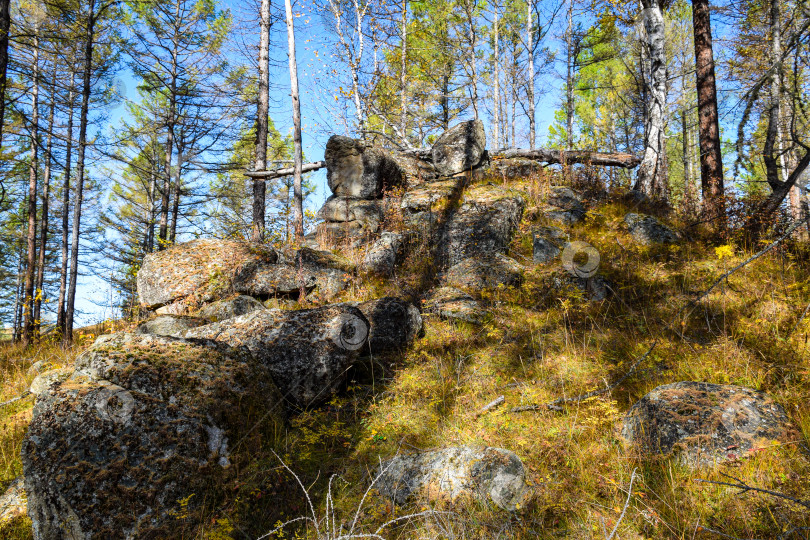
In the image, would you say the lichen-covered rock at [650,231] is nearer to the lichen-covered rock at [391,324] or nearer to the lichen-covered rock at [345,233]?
the lichen-covered rock at [391,324]

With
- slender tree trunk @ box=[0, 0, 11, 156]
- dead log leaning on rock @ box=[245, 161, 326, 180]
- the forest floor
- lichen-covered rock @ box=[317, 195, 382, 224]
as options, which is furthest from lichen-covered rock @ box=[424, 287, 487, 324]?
slender tree trunk @ box=[0, 0, 11, 156]

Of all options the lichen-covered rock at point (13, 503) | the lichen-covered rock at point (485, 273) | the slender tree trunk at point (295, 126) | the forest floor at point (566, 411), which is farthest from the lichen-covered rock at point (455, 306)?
the slender tree trunk at point (295, 126)

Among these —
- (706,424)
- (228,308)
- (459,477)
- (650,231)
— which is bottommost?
(459,477)

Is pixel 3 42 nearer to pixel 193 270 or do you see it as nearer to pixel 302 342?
pixel 193 270

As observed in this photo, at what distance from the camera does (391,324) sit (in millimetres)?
4371

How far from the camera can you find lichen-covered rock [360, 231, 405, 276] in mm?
6238

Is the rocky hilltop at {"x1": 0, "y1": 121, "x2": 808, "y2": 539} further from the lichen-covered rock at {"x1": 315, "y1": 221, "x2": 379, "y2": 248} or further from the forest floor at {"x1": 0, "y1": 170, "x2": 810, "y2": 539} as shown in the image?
the lichen-covered rock at {"x1": 315, "y1": 221, "x2": 379, "y2": 248}

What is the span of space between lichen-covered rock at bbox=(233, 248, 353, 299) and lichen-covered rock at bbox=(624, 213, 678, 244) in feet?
15.8

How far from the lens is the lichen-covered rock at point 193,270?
5.64 meters

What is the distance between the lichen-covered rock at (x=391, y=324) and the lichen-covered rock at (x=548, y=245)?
7.84 feet

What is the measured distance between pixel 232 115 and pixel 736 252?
15.4 metres

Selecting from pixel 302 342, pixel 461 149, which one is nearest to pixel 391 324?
pixel 302 342

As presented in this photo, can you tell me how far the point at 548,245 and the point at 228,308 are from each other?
496 centimetres

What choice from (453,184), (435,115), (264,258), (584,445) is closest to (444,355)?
(584,445)
